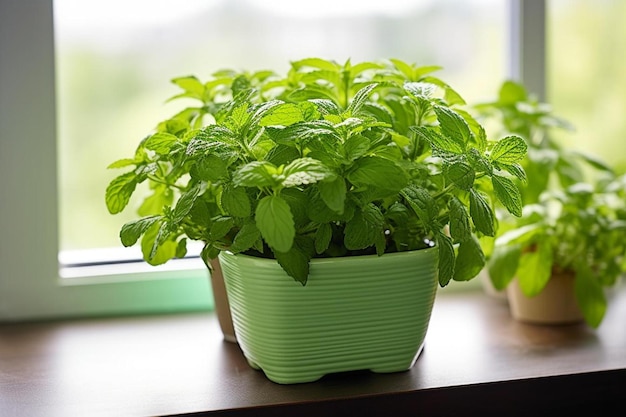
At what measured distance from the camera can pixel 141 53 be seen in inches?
51.5

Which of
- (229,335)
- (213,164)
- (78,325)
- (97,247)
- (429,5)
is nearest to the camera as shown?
(213,164)

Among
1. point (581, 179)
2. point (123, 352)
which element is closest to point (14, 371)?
point (123, 352)

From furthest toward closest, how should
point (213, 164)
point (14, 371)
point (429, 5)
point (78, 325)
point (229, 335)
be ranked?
point (429, 5)
point (78, 325)
point (229, 335)
point (14, 371)
point (213, 164)

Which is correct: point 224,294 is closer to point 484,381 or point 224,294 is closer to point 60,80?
point 484,381

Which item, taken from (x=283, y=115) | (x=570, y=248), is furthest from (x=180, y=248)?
(x=570, y=248)

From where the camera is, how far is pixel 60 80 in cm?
128

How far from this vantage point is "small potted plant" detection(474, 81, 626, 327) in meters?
1.12

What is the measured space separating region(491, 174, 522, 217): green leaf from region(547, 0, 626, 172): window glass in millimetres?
789

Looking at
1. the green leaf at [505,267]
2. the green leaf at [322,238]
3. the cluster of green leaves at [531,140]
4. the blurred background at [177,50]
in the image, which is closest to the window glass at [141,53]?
the blurred background at [177,50]

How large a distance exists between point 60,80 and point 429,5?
65cm

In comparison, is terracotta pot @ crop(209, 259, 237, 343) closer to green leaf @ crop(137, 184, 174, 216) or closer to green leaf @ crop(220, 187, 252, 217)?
green leaf @ crop(137, 184, 174, 216)

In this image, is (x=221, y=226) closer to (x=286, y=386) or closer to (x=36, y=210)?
(x=286, y=386)

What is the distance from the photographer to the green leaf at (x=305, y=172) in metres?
0.76

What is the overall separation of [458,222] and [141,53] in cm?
68
